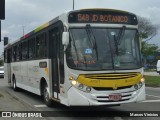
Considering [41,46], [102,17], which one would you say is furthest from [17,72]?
[102,17]

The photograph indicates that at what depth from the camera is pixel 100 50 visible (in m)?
10.8

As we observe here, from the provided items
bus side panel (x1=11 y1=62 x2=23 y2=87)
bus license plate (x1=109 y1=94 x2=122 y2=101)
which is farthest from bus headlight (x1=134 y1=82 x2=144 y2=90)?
bus side panel (x1=11 y1=62 x2=23 y2=87)

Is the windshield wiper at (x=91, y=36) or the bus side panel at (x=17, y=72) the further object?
the bus side panel at (x=17, y=72)

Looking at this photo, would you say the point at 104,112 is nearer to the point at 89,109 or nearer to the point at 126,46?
the point at 89,109

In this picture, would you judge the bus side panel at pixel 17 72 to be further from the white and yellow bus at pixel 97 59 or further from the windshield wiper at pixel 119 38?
the windshield wiper at pixel 119 38

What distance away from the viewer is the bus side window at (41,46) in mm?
13896

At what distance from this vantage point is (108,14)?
1146 cm

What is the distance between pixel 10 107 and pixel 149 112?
4.64 meters

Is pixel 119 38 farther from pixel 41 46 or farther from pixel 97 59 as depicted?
pixel 41 46

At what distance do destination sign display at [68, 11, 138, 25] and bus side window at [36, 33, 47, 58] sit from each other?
2.94 m

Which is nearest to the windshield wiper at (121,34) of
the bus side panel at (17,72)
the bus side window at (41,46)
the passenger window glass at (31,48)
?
the bus side window at (41,46)

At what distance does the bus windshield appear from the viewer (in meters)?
10.7

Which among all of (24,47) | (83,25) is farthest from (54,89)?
(24,47)

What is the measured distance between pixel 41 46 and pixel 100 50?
13.6 feet
